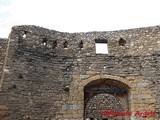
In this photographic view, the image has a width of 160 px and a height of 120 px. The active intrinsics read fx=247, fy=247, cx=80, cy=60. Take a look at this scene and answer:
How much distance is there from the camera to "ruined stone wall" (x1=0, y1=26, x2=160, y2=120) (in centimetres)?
666

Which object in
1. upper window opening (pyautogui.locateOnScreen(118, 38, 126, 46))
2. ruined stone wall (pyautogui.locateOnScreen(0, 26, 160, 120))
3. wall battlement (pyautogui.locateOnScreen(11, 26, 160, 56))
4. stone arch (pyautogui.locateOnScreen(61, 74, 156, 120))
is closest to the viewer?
ruined stone wall (pyautogui.locateOnScreen(0, 26, 160, 120))

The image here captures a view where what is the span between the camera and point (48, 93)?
22.7ft

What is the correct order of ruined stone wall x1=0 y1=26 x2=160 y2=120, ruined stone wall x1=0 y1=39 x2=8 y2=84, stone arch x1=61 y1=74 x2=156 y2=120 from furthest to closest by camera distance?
ruined stone wall x1=0 y1=39 x2=8 y2=84, stone arch x1=61 y1=74 x2=156 y2=120, ruined stone wall x1=0 y1=26 x2=160 y2=120

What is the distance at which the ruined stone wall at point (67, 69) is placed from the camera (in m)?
6.66

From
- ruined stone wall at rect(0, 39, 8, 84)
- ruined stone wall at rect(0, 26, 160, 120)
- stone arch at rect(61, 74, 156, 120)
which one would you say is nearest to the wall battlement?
ruined stone wall at rect(0, 26, 160, 120)

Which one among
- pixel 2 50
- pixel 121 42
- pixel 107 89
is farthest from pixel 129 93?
pixel 2 50

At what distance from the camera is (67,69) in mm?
7441

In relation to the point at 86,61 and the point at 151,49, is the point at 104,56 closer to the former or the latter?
the point at 86,61

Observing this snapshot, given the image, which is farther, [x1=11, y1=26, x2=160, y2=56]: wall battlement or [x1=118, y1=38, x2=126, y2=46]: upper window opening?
[x1=118, y1=38, x2=126, y2=46]: upper window opening

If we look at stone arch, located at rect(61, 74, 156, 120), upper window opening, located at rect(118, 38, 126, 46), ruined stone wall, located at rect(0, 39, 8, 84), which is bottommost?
stone arch, located at rect(61, 74, 156, 120)

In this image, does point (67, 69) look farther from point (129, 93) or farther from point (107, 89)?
point (129, 93)

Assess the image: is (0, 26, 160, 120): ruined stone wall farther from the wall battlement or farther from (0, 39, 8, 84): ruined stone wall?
(0, 39, 8, 84): ruined stone wall

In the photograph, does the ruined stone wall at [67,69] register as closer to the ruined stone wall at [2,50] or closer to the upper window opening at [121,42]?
the upper window opening at [121,42]

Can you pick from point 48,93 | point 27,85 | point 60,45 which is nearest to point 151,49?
point 60,45
